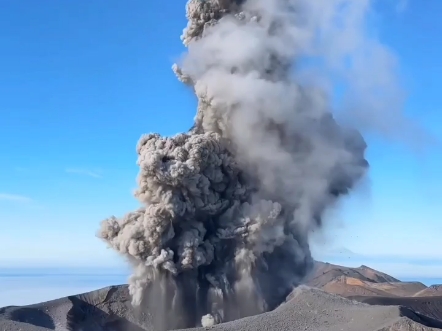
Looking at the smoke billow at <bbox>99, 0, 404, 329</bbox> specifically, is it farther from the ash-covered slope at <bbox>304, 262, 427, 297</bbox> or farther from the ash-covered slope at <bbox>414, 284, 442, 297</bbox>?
the ash-covered slope at <bbox>414, 284, 442, 297</bbox>

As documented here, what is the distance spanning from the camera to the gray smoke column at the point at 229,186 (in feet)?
110

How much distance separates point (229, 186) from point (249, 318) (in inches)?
317

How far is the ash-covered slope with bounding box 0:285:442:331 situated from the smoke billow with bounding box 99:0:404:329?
7.96 feet

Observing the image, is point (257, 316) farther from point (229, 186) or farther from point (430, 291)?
point (430, 291)

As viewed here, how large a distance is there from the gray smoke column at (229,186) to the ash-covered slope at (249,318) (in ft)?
8.45

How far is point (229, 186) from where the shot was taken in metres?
35.9

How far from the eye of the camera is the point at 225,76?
115 feet

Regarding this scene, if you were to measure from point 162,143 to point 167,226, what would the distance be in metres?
4.44

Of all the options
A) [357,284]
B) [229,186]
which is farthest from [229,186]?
[357,284]

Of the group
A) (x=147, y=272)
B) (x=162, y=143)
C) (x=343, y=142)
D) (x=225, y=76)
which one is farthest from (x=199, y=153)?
(x=343, y=142)

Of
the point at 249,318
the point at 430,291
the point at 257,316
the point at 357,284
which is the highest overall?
the point at 357,284

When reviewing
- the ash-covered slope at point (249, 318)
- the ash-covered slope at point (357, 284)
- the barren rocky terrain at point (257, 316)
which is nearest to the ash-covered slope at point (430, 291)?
the ash-covered slope at point (357, 284)

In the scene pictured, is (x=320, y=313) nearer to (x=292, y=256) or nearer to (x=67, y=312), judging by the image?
(x=292, y=256)

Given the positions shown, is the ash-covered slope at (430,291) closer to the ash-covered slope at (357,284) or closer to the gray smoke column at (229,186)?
the ash-covered slope at (357,284)
